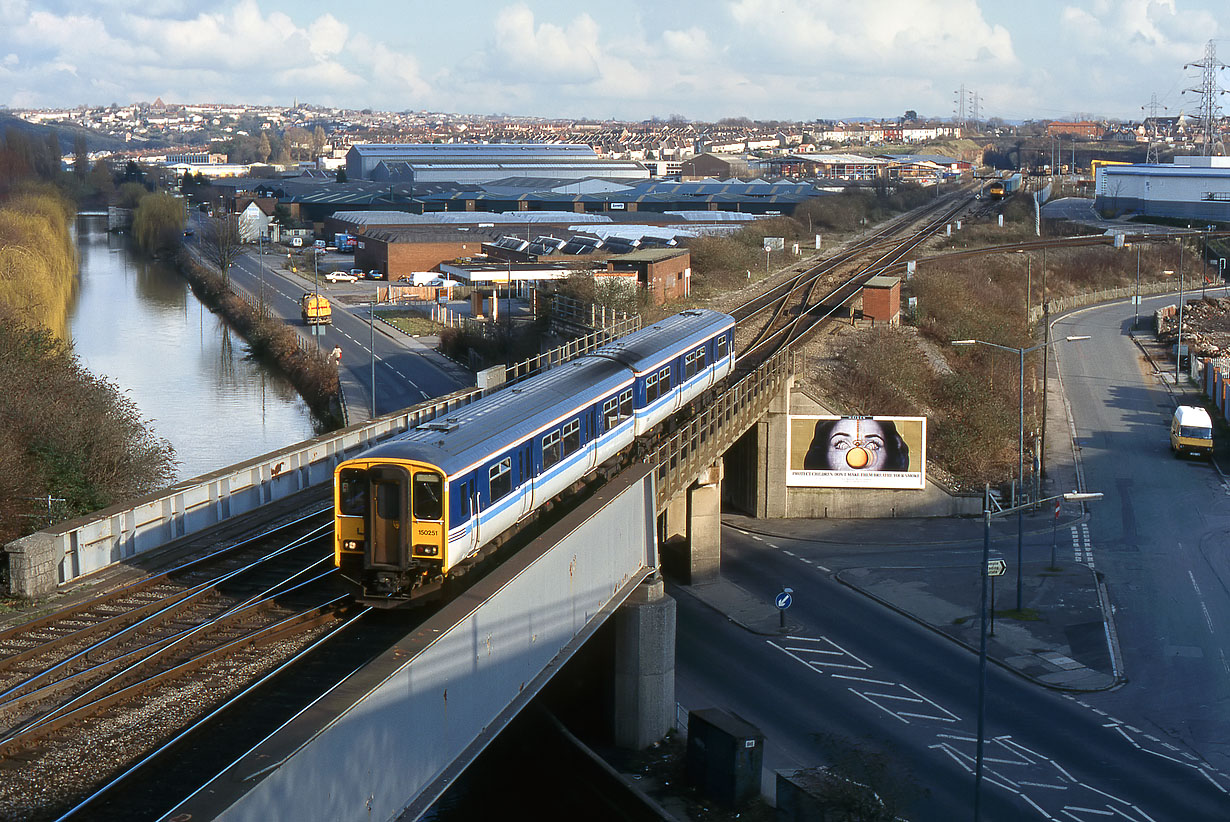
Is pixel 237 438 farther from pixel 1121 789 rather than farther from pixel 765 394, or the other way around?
pixel 1121 789

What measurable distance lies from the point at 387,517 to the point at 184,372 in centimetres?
4413

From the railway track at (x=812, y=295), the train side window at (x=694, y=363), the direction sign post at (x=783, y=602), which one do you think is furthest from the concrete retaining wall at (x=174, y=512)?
the railway track at (x=812, y=295)

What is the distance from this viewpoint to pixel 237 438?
44344 mm

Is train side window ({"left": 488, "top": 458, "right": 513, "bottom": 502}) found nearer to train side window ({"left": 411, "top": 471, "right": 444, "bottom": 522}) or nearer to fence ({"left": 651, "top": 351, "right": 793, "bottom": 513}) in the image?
train side window ({"left": 411, "top": 471, "right": 444, "bottom": 522})

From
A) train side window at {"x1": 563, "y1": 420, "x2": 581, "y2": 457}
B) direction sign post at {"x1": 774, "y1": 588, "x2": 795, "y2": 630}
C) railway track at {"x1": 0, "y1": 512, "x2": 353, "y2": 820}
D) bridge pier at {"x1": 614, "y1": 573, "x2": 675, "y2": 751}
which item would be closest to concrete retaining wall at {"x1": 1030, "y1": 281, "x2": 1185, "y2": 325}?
direction sign post at {"x1": 774, "y1": 588, "x2": 795, "y2": 630}

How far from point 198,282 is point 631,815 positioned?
7294 centimetres

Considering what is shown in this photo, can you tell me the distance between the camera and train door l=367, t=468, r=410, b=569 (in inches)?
637

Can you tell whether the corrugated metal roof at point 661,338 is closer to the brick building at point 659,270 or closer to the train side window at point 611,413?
the train side window at point 611,413

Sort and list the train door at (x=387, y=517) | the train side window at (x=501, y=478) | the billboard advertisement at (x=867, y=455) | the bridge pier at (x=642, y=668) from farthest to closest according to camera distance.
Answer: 1. the billboard advertisement at (x=867, y=455)
2. the bridge pier at (x=642, y=668)
3. the train side window at (x=501, y=478)
4. the train door at (x=387, y=517)

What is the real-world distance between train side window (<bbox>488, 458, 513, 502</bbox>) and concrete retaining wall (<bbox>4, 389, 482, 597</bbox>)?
181 inches

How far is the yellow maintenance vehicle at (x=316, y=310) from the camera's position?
59844 mm

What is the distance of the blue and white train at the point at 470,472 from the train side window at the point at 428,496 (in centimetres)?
1

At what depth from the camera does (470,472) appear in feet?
56.0

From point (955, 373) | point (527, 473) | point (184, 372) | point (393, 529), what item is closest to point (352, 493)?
point (393, 529)
